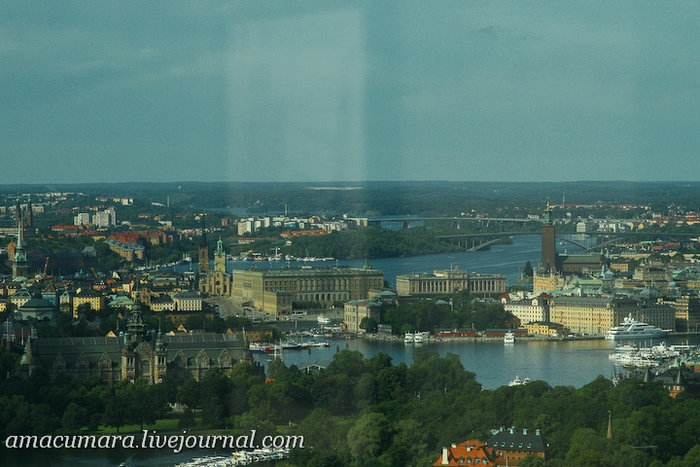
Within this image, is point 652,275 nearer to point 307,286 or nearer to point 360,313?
point 307,286

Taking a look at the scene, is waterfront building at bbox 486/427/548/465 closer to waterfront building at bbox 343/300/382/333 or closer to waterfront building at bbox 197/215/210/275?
waterfront building at bbox 343/300/382/333

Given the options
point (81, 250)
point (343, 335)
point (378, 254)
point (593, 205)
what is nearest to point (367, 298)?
point (343, 335)

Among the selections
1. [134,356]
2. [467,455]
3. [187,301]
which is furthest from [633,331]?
[467,455]

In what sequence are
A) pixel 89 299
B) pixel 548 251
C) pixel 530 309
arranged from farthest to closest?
1. pixel 548 251
2. pixel 530 309
3. pixel 89 299

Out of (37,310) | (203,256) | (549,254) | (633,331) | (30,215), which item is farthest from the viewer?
(30,215)

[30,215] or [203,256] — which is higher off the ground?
[30,215]

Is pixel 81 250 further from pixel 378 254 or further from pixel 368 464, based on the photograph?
pixel 368 464

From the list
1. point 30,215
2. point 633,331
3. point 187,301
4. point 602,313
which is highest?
point 30,215
